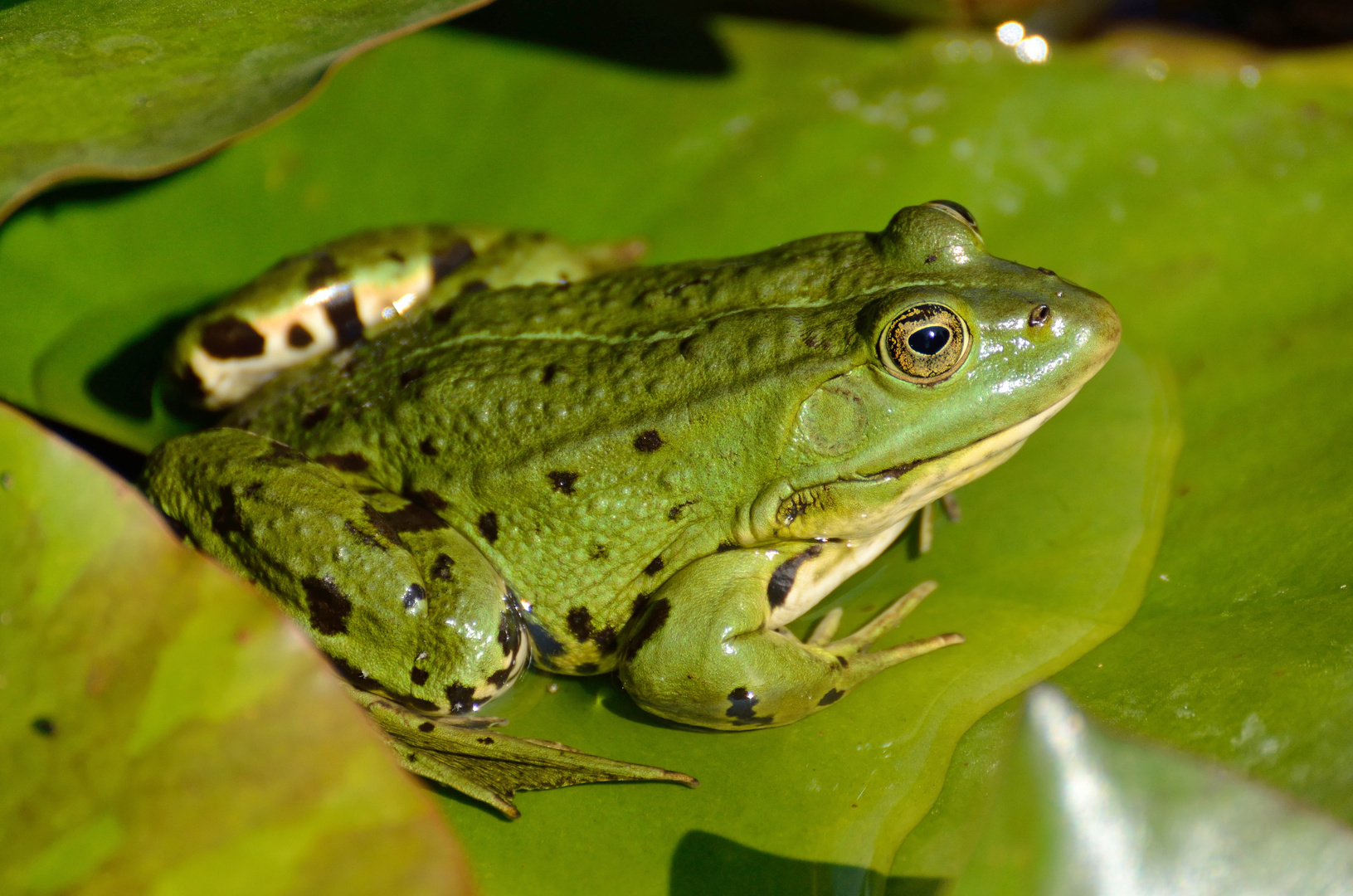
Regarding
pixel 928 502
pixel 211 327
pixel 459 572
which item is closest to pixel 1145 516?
pixel 928 502

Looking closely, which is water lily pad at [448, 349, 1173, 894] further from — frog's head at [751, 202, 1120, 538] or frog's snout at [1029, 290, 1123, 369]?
frog's snout at [1029, 290, 1123, 369]

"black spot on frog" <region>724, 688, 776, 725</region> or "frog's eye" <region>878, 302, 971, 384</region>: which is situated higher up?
"frog's eye" <region>878, 302, 971, 384</region>

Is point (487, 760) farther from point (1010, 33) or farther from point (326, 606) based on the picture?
point (1010, 33)

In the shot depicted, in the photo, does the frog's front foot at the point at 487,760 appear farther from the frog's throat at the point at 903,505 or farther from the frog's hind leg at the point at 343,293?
the frog's hind leg at the point at 343,293

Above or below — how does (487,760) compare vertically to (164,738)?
below

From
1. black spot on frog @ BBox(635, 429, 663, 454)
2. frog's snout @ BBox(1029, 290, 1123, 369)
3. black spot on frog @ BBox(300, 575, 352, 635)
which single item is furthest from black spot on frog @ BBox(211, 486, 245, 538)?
frog's snout @ BBox(1029, 290, 1123, 369)

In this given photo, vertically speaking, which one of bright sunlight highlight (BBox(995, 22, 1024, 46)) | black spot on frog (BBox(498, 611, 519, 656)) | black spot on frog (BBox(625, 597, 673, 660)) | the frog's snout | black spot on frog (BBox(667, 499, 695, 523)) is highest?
bright sunlight highlight (BBox(995, 22, 1024, 46))

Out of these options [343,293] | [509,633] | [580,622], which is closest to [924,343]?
[580,622]
